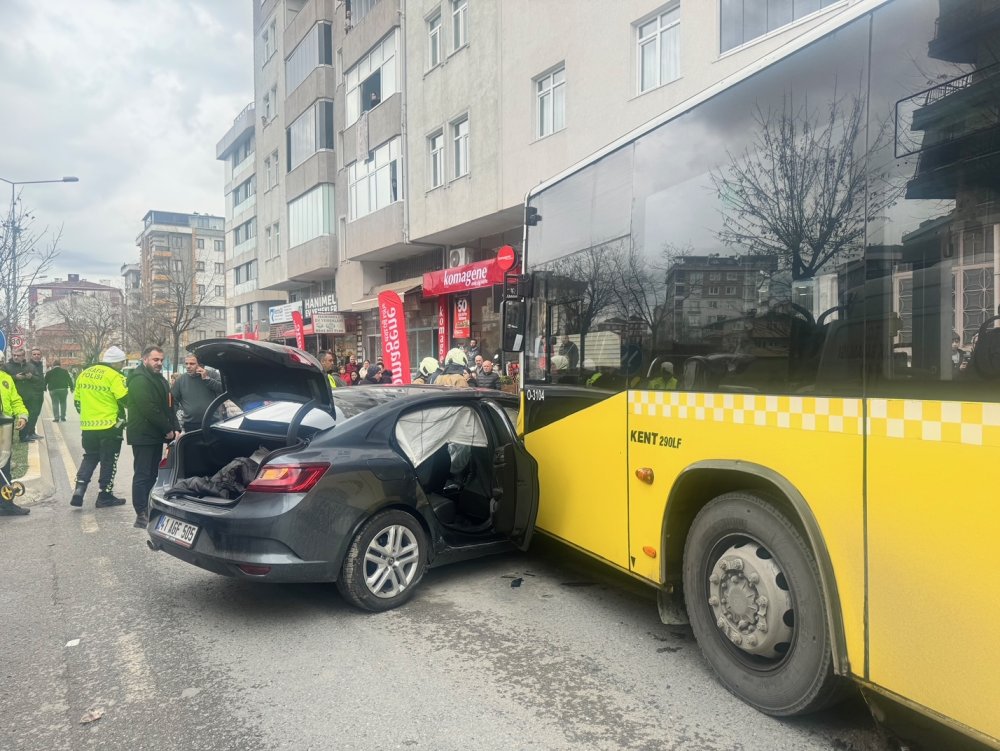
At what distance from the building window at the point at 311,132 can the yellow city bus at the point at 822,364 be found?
26607 mm

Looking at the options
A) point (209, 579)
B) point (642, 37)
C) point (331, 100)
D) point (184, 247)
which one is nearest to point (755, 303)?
point (209, 579)

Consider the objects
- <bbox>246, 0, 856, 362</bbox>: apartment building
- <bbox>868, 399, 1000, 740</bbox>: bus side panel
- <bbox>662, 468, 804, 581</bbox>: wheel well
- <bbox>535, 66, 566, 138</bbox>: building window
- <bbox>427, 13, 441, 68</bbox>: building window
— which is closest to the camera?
<bbox>868, 399, 1000, 740</bbox>: bus side panel

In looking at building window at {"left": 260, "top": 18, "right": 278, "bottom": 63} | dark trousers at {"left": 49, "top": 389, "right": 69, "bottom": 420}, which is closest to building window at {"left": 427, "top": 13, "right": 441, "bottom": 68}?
dark trousers at {"left": 49, "top": 389, "right": 69, "bottom": 420}

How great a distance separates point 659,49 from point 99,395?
10742 mm

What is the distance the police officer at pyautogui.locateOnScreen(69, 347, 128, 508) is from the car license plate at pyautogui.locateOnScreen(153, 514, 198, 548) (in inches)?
141

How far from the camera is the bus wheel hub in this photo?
10.5 feet

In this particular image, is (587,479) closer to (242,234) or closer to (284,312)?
(284,312)

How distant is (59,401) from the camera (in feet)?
62.6

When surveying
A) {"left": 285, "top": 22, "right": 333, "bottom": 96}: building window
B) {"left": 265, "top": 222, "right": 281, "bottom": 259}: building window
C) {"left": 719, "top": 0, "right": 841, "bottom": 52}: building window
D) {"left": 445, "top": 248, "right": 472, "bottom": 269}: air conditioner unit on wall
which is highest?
{"left": 285, "top": 22, "right": 333, "bottom": 96}: building window

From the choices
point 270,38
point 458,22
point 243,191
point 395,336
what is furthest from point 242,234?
point 395,336

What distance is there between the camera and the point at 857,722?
3223mm

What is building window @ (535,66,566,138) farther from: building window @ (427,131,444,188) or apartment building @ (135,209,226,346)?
apartment building @ (135,209,226,346)

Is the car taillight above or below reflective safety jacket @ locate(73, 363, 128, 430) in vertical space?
below

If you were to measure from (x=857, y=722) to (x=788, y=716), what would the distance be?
311 millimetres
